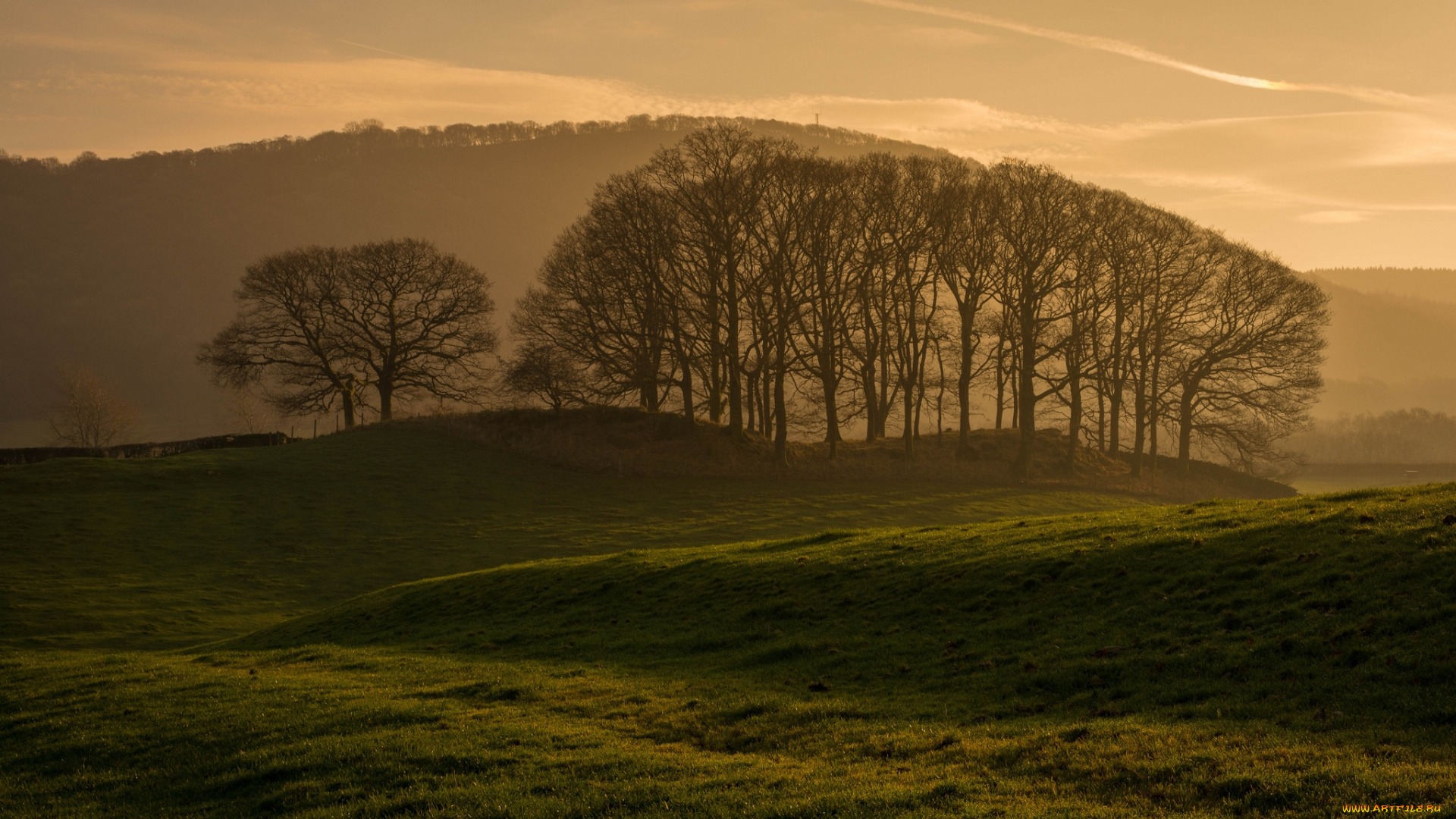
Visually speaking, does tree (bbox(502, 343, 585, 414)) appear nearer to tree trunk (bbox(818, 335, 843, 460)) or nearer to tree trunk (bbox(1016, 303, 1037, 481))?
tree trunk (bbox(818, 335, 843, 460))

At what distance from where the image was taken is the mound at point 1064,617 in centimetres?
1070

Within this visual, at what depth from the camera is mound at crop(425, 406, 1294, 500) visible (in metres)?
55.2

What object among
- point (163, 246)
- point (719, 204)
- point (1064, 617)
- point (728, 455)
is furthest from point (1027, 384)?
point (163, 246)

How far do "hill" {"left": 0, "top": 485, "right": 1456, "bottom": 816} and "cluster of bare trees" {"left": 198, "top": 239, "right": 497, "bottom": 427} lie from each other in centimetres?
5525

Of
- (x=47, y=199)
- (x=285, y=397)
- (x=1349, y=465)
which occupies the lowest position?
(x=1349, y=465)

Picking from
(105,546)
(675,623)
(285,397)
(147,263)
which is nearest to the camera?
(675,623)

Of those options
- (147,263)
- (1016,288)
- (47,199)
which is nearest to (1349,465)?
(1016,288)

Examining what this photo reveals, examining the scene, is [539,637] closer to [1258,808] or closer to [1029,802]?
[1029,802]

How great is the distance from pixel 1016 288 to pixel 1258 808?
199 feet

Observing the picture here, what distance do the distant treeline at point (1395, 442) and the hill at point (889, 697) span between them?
11698cm

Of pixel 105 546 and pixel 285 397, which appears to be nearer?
pixel 105 546

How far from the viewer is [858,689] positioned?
1319cm

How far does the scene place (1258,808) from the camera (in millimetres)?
7336

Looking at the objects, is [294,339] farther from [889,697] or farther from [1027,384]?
[889,697]
